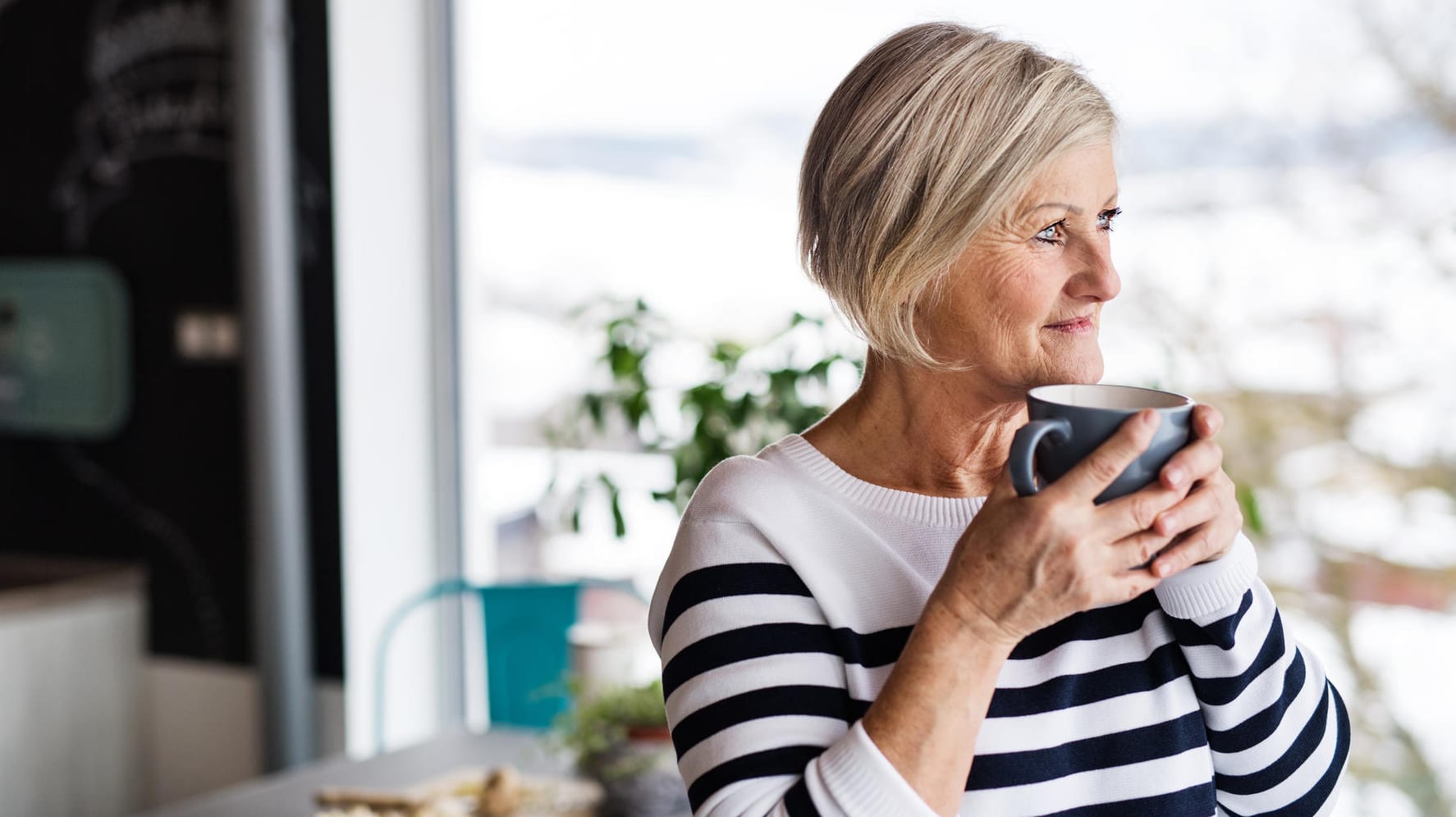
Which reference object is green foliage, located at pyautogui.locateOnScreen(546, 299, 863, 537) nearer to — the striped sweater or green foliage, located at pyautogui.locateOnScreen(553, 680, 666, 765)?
green foliage, located at pyautogui.locateOnScreen(553, 680, 666, 765)

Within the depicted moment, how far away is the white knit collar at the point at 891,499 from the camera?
97 centimetres

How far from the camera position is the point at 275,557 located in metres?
3.32

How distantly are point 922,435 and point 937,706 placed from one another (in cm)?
26

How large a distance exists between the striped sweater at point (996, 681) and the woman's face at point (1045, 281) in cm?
13

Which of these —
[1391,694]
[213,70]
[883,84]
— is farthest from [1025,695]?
[213,70]

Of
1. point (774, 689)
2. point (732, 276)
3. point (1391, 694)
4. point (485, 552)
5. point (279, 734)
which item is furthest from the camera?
point (485, 552)

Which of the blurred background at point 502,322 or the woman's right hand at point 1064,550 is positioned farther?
the blurred background at point 502,322

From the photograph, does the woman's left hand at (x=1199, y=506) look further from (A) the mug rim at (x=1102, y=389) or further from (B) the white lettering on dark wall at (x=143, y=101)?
(B) the white lettering on dark wall at (x=143, y=101)

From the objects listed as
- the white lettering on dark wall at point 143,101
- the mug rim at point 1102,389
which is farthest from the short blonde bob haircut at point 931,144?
the white lettering on dark wall at point 143,101

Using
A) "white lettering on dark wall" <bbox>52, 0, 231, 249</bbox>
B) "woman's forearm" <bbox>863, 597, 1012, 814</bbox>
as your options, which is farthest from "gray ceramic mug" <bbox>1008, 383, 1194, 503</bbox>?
"white lettering on dark wall" <bbox>52, 0, 231, 249</bbox>

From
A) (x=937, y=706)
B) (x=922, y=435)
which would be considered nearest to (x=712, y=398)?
(x=922, y=435)

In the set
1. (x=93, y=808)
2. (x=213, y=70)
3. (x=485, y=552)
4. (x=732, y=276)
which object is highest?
(x=213, y=70)

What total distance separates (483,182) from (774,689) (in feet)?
9.65

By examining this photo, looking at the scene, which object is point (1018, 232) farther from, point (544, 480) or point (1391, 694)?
point (544, 480)
